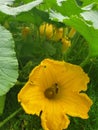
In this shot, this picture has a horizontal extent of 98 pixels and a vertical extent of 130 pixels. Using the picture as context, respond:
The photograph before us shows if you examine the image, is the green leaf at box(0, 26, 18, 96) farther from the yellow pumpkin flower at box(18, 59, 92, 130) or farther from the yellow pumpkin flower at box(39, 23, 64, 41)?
the yellow pumpkin flower at box(39, 23, 64, 41)

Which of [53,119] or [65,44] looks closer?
[53,119]

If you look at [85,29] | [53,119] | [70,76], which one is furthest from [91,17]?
[53,119]

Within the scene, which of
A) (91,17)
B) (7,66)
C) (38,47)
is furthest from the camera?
(38,47)

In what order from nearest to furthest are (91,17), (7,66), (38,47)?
1. (7,66)
2. (91,17)
3. (38,47)

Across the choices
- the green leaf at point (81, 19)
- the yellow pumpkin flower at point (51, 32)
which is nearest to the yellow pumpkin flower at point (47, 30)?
the yellow pumpkin flower at point (51, 32)

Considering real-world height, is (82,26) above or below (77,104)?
above

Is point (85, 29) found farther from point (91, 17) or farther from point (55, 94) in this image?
point (55, 94)

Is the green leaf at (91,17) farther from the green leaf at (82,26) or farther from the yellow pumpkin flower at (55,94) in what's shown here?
the yellow pumpkin flower at (55,94)

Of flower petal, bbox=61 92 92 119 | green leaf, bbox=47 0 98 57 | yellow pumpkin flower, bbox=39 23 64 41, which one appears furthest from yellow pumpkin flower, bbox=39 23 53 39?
flower petal, bbox=61 92 92 119
